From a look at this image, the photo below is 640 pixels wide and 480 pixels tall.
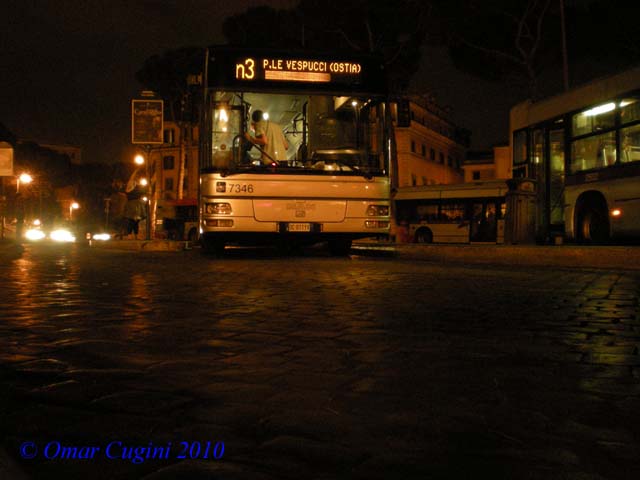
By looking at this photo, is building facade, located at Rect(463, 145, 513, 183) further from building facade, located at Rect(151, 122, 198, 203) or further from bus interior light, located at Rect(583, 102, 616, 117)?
bus interior light, located at Rect(583, 102, 616, 117)

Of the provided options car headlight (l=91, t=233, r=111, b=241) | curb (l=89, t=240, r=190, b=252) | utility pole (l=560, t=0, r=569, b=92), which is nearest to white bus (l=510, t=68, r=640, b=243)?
curb (l=89, t=240, r=190, b=252)

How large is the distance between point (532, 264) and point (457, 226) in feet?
74.3

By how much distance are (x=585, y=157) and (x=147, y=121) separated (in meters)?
12.1

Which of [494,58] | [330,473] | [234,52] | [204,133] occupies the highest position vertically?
[494,58]

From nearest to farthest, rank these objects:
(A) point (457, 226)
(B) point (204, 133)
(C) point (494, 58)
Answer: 1. (B) point (204, 133)
2. (C) point (494, 58)
3. (A) point (457, 226)

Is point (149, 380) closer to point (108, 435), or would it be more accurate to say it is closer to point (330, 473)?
point (108, 435)

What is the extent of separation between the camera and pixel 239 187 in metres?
12.8

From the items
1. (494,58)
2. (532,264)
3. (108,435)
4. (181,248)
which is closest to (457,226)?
(494,58)

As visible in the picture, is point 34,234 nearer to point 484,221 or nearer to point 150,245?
point 150,245

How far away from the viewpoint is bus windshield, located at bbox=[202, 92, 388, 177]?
12.9m

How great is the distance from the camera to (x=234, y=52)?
42.8ft

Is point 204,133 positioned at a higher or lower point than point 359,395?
higher

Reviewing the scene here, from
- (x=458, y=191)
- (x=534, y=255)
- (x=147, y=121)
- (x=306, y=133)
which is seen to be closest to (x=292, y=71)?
(x=306, y=133)

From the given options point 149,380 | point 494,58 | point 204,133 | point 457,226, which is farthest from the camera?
point 457,226
